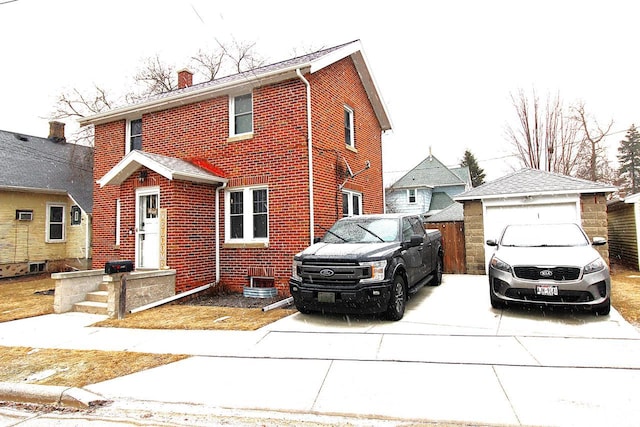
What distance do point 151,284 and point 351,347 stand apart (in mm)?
5453

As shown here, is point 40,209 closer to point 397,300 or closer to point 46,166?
point 46,166

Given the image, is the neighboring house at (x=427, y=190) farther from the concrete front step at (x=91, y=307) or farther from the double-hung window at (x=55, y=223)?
the concrete front step at (x=91, y=307)

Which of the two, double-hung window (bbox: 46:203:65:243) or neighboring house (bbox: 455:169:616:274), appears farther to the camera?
double-hung window (bbox: 46:203:65:243)

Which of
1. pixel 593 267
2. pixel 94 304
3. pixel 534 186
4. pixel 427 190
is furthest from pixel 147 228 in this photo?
pixel 427 190

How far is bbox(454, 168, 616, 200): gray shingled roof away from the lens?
1085 cm

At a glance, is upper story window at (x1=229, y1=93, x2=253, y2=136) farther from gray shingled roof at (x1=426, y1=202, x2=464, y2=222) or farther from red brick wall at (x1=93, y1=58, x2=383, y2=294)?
gray shingled roof at (x1=426, y1=202, x2=464, y2=222)

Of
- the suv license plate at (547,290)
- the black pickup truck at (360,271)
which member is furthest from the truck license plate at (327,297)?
the suv license plate at (547,290)

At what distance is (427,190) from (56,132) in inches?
1081

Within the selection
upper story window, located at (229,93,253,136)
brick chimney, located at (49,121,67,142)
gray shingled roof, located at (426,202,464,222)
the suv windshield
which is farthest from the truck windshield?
brick chimney, located at (49,121,67,142)

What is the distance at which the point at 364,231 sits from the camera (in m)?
7.75

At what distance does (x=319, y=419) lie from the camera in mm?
3504

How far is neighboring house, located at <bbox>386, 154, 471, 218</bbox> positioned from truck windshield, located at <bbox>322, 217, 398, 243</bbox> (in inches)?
989

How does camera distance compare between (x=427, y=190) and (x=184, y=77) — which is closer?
(x=184, y=77)

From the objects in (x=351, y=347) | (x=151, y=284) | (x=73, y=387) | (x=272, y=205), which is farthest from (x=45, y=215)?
(x=351, y=347)
